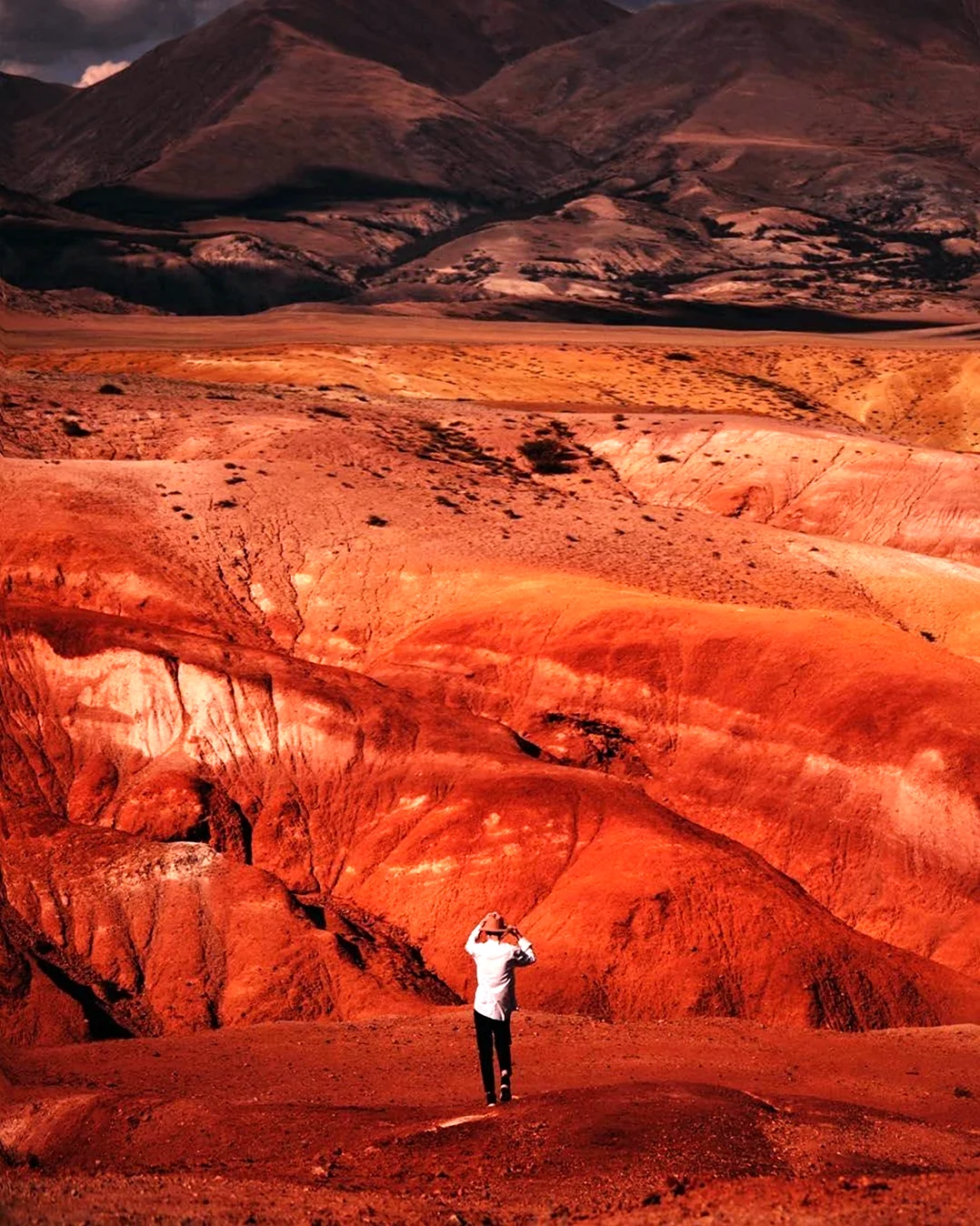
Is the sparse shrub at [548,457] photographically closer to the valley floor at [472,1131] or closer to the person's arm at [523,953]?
the valley floor at [472,1131]

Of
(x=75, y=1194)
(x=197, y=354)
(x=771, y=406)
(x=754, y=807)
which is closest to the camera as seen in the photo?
(x=75, y=1194)

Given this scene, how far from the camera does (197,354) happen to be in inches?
3319

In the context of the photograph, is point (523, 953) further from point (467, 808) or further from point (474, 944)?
point (467, 808)

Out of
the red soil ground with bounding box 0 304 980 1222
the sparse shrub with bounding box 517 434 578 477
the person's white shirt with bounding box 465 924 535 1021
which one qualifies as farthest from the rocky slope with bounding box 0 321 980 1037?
the person's white shirt with bounding box 465 924 535 1021

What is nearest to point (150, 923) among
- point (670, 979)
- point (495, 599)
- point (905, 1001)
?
point (670, 979)

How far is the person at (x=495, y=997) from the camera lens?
16.5 metres

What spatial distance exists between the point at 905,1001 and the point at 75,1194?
18.4 meters

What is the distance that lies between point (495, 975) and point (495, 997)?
0.24 meters

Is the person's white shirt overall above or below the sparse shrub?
above

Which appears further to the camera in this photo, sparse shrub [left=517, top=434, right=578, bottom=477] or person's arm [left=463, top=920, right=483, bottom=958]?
sparse shrub [left=517, top=434, right=578, bottom=477]

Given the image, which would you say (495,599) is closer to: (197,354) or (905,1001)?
(905,1001)

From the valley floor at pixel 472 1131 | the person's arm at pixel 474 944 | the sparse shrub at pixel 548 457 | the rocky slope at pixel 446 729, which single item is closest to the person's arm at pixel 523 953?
the person's arm at pixel 474 944

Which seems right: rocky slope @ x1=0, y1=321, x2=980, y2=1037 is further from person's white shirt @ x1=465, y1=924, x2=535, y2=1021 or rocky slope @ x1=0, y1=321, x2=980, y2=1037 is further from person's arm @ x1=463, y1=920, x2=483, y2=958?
person's white shirt @ x1=465, y1=924, x2=535, y2=1021

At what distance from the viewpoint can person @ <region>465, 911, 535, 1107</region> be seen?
16469mm
